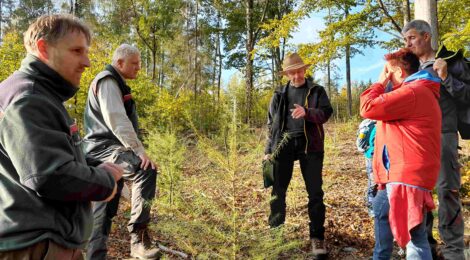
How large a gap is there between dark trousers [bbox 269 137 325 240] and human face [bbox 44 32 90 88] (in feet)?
8.12

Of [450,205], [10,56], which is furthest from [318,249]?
[10,56]

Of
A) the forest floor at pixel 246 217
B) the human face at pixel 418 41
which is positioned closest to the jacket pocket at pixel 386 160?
the forest floor at pixel 246 217

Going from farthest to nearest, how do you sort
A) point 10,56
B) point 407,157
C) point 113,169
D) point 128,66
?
point 10,56 → point 128,66 → point 407,157 → point 113,169

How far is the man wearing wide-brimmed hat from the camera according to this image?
3.67 m

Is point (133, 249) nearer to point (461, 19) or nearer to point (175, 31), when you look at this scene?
point (461, 19)

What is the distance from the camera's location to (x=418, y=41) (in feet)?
11.0

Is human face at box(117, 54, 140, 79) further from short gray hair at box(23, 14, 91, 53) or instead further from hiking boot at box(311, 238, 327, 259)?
hiking boot at box(311, 238, 327, 259)

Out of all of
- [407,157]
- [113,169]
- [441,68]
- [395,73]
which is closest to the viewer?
[113,169]

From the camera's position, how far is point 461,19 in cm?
746

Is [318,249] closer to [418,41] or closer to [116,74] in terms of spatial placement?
[418,41]

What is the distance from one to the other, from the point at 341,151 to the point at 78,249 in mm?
8612

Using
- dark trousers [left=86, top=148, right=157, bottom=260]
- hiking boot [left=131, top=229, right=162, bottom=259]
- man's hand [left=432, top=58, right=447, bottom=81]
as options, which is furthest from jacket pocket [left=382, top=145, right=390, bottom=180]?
hiking boot [left=131, top=229, right=162, bottom=259]

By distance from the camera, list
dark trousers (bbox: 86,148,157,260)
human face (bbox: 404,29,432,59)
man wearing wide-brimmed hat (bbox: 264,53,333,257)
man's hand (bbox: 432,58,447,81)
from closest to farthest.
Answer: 1. dark trousers (bbox: 86,148,157,260)
2. man's hand (bbox: 432,58,447,81)
3. human face (bbox: 404,29,432,59)
4. man wearing wide-brimmed hat (bbox: 264,53,333,257)

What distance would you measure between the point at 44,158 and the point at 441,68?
10.3 feet
